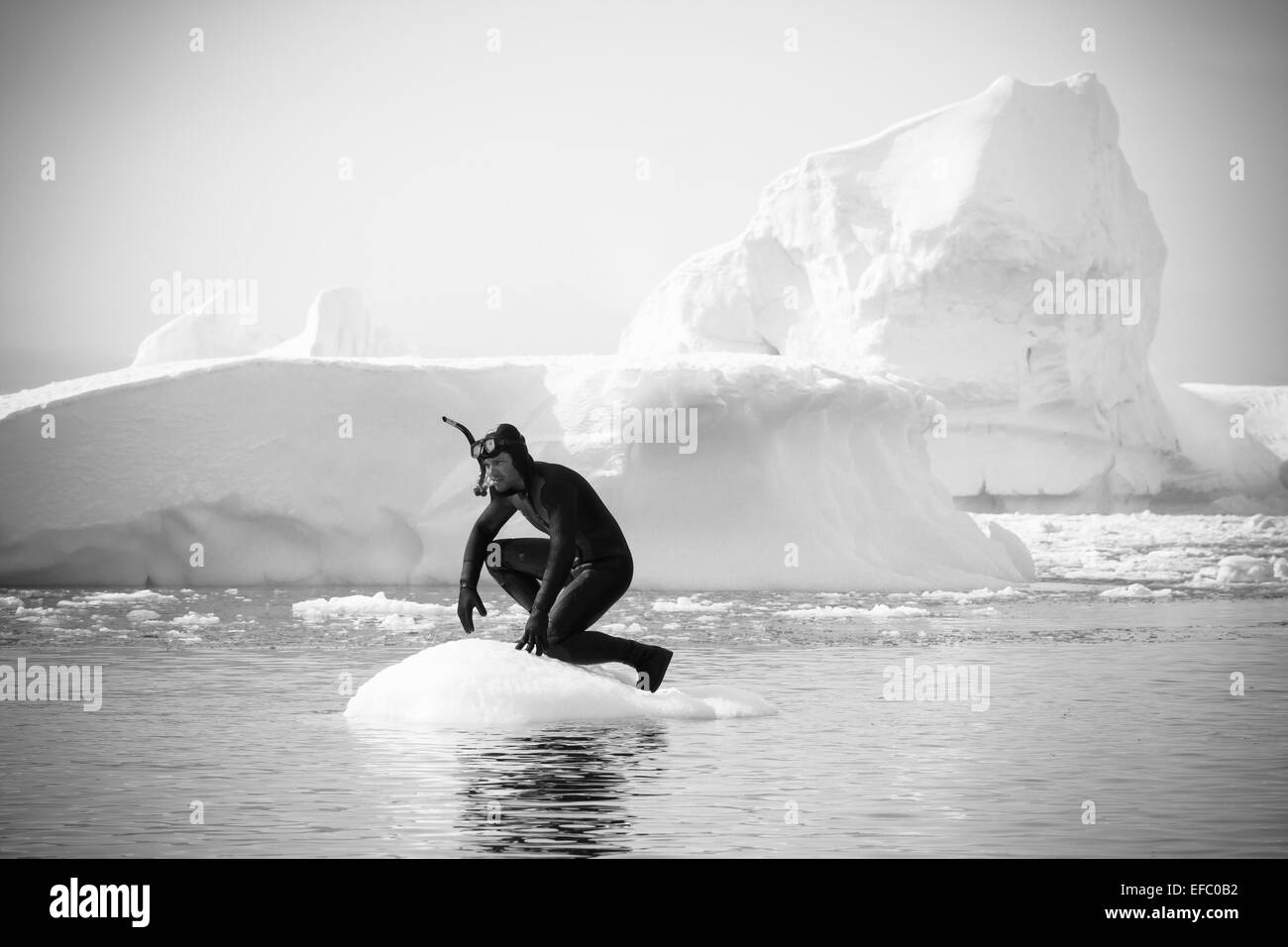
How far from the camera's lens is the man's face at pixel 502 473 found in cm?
856

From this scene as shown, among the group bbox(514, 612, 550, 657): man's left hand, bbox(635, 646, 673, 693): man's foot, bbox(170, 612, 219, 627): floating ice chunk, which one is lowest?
bbox(170, 612, 219, 627): floating ice chunk

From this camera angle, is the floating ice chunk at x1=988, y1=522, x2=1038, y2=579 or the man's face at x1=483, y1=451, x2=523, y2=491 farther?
the floating ice chunk at x1=988, y1=522, x2=1038, y2=579

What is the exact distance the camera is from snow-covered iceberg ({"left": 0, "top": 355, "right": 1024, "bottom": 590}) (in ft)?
→ 65.4


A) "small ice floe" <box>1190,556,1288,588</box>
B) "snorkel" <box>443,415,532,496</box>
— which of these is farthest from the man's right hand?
"small ice floe" <box>1190,556,1288,588</box>

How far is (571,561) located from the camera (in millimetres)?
8555

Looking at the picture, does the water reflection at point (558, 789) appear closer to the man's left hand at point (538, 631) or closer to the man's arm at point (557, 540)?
the man's left hand at point (538, 631)

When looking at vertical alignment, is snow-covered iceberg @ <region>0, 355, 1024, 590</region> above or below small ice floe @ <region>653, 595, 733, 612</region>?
above

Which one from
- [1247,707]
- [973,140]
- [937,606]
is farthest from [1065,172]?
[1247,707]

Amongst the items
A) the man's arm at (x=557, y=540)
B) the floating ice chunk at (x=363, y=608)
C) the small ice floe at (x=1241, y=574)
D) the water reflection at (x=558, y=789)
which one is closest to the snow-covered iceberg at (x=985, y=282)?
the small ice floe at (x=1241, y=574)

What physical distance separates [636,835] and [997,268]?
35.5 m

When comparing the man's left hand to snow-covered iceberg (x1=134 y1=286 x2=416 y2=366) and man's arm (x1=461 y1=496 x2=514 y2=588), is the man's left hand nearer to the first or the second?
man's arm (x1=461 y1=496 x2=514 y2=588)

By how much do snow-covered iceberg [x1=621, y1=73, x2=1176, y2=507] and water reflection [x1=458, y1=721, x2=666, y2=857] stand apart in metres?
32.8

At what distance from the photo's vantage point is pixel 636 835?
557 centimetres
